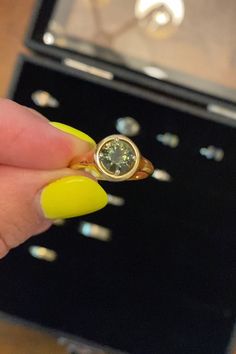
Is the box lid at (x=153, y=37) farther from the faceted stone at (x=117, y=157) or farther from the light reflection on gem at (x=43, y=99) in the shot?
the faceted stone at (x=117, y=157)

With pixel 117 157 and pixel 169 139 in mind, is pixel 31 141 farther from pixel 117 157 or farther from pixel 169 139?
pixel 169 139

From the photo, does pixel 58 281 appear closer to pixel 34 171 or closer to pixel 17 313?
pixel 17 313

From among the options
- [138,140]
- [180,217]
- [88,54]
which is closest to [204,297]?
[180,217]

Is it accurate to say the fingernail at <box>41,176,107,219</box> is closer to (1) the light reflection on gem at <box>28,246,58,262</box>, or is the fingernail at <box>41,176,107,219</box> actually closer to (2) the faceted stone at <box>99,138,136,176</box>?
(2) the faceted stone at <box>99,138,136,176</box>

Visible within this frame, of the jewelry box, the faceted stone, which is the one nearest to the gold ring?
the faceted stone

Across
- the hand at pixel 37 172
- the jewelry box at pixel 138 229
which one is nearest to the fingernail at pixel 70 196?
the hand at pixel 37 172

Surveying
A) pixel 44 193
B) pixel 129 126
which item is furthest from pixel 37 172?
pixel 129 126
